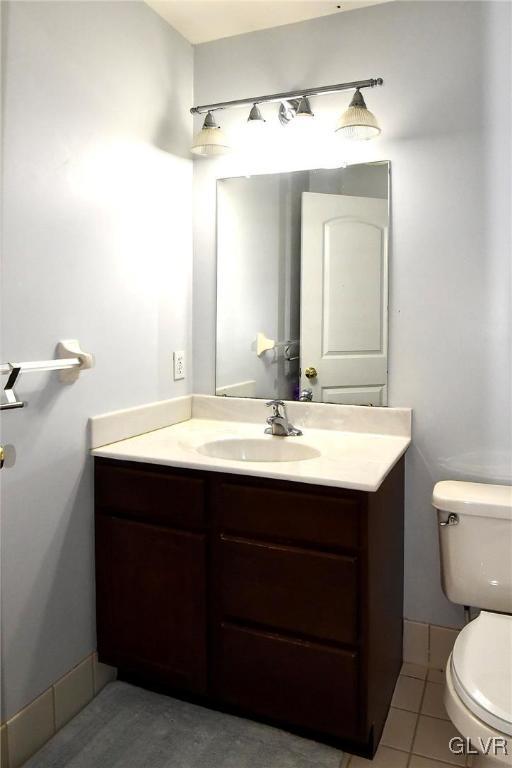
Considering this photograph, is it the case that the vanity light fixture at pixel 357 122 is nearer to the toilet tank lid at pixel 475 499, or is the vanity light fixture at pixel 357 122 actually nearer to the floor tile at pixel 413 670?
the toilet tank lid at pixel 475 499

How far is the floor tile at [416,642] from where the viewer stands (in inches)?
78.7

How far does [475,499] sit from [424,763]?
0.74 metres

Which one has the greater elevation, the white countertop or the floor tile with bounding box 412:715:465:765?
the white countertop

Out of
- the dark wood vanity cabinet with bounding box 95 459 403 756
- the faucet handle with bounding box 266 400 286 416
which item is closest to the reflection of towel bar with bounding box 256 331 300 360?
the faucet handle with bounding box 266 400 286 416

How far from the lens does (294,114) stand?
205 centimetres

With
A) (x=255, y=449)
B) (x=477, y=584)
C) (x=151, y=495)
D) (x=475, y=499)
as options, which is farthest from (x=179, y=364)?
(x=477, y=584)

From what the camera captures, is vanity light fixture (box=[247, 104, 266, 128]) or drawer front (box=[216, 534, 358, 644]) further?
vanity light fixture (box=[247, 104, 266, 128])

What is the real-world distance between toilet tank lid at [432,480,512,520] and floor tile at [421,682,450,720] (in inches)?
24.9

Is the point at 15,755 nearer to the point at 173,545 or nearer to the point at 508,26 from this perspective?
the point at 173,545

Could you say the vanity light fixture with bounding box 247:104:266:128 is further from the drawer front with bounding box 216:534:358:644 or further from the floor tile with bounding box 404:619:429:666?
the floor tile with bounding box 404:619:429:666

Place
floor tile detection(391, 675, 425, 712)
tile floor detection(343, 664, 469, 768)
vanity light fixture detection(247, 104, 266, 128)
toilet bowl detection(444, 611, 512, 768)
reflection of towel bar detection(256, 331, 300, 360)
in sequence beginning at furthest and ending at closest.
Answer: reflection of towel bar detection(256, 331, 300, 360) → vanity light fixture detection(247, 104, 266, 128) → floor tile detection(391, 675, 425, 712) → tile floor detection(343, 664, 469, 768) → toilet bowl detection(444, 611, 512, 768)

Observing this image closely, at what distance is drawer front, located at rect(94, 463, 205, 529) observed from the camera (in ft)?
5.48

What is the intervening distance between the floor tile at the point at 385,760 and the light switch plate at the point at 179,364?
1.39 m

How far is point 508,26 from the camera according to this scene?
180 cm
